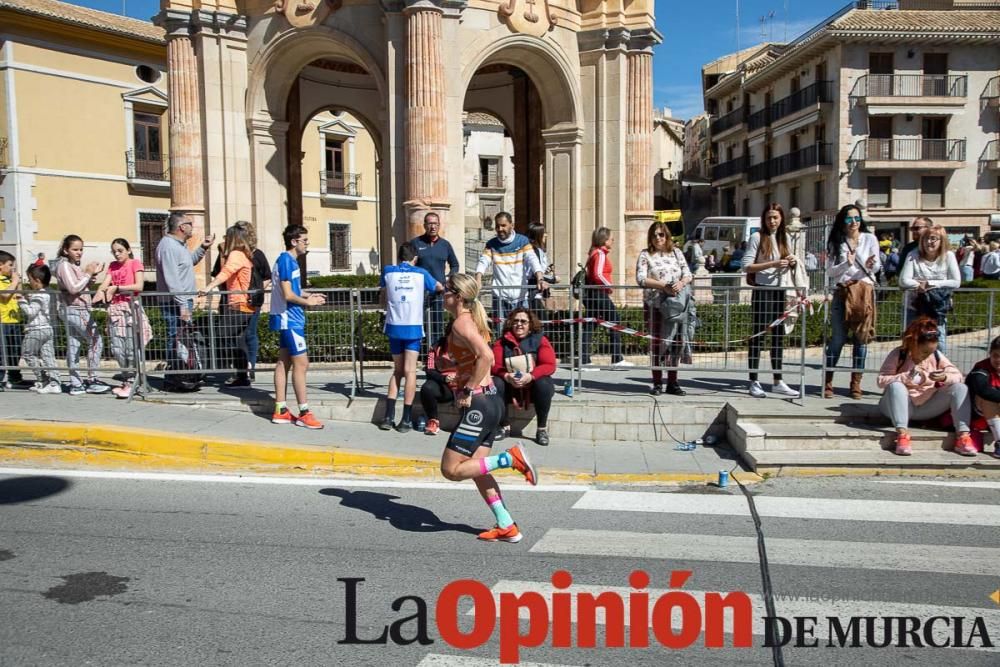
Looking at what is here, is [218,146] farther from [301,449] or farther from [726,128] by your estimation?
[726,128]

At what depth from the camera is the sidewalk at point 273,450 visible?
7.70 meters

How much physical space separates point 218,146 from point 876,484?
12657mm

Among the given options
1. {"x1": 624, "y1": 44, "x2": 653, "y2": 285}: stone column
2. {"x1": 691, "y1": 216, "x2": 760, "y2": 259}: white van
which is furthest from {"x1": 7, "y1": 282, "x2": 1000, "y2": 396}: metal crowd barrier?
{"x1": 691, "y1": 216, "x2": 760, "y2": 259}: white van

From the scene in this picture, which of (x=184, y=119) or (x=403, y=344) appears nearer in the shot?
(x=403, y=344)

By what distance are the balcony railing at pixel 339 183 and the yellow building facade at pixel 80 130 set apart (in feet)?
24.8

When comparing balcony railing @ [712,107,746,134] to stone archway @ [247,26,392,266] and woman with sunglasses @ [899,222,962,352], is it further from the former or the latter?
woman with sunglasses @ [899,222,962,352]

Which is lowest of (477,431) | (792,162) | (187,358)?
(477,431)

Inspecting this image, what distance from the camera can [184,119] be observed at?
15539 mm

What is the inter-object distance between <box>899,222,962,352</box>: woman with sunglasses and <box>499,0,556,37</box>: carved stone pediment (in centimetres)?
848

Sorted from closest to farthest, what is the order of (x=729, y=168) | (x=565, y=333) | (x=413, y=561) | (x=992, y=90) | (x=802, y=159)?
1. (x=413, y=561)
2. (x=565, y=333)
3. (x=992, y=90)
4. (x=802, y=159)
5. (x=729, y=168)

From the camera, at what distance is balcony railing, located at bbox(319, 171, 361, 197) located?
4191 centimetres

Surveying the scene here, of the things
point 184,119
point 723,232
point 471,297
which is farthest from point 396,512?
point 723,232

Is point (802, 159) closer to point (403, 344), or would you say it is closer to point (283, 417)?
point (403, 344)

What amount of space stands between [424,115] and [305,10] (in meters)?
3.22
